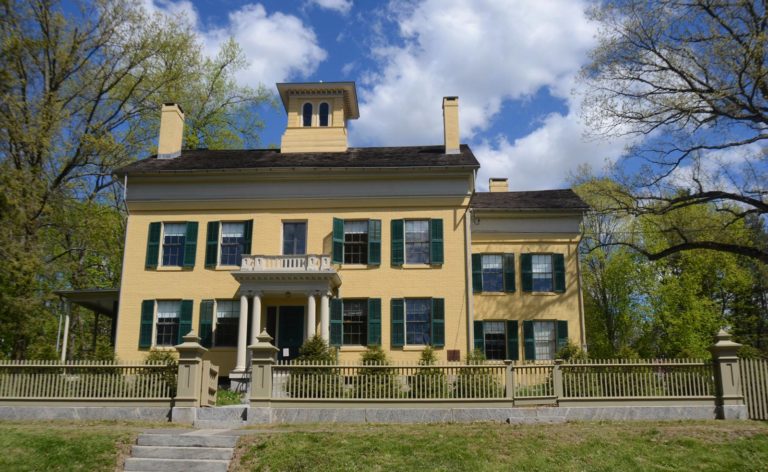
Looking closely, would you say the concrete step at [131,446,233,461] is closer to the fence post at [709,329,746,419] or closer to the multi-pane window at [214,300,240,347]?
the multi-pane window at [214,300,240,347]

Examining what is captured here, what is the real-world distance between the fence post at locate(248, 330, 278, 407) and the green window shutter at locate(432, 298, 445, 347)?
9.11 metres

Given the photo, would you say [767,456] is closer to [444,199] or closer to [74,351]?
[444,199]

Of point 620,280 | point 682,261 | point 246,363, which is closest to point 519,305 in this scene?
point 246,363

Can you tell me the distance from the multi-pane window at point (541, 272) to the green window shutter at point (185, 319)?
13.9 m

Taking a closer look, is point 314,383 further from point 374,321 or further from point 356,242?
point 356,242

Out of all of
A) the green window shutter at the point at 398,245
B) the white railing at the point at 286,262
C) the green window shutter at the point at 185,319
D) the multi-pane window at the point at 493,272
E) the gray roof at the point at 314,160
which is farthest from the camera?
the multi-pane window at the point at 493,272

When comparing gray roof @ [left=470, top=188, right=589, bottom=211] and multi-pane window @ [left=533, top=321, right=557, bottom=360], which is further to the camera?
gray roof @ [left=470, top=188, right=589, bottom=211]

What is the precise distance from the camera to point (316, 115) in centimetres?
3002

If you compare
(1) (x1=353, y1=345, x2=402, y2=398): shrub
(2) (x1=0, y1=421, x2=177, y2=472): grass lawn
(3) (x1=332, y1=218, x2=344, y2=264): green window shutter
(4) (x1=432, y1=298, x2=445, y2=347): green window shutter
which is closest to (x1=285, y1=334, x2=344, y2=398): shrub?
(1) (x1=353, y1=345, x2=402, y2=398): shrub

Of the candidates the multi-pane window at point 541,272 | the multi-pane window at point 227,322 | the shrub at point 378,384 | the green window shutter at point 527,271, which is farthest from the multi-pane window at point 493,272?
the shrub at point 378,384

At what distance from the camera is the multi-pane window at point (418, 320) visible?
24891 mm

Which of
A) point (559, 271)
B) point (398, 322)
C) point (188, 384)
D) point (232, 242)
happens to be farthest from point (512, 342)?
point (188, 384)

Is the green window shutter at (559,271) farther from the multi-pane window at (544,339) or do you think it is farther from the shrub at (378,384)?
the shrub at (378,384)

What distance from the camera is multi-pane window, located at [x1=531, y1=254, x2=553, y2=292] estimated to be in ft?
91.3
